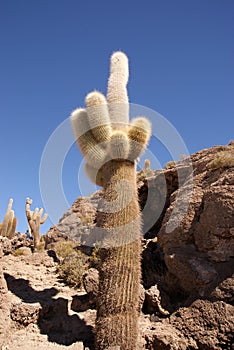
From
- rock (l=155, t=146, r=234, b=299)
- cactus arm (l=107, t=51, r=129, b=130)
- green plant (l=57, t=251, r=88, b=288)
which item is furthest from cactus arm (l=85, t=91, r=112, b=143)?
green plant (l=57, t=251, r=88, b=288)

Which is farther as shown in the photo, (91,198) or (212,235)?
(91,198)

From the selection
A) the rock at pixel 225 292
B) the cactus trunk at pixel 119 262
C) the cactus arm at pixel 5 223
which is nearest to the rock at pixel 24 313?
the cactus trunk at pixel 119 262

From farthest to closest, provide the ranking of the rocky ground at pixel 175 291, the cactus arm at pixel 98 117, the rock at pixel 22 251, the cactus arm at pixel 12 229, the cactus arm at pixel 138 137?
1. the cactus arm at pixel 12 229
2. the rock at pixel 22 251
3. the cactus arm at pixel 98 117
4. the cactus arm at pixel 138 137
5. the rocky ground at pixel 175 291

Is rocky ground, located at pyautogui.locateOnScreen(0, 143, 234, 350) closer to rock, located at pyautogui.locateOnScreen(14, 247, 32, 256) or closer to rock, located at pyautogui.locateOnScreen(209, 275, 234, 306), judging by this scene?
rock, located at pyautogui.locateOnScreen(209, 275, 234, 306)

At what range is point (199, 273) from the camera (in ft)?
16.1

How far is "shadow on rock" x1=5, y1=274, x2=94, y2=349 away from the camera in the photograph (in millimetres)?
4859

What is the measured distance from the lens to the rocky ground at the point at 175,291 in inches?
169

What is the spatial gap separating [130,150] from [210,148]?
3434mm

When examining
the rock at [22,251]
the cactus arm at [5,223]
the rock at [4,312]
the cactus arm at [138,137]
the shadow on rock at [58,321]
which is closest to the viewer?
the rock at [4,312]

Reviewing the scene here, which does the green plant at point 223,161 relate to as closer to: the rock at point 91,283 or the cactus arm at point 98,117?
the cactus arm at point 98,117

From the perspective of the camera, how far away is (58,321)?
17.1ft

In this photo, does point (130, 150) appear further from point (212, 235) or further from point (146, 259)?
point (146, 259)

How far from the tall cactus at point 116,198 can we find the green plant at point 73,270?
2552mm

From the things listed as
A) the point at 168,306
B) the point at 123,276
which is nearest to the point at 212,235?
the point at 168,306
